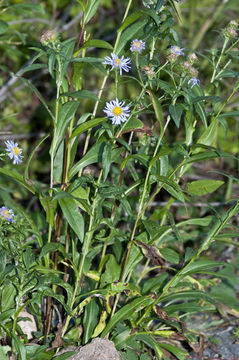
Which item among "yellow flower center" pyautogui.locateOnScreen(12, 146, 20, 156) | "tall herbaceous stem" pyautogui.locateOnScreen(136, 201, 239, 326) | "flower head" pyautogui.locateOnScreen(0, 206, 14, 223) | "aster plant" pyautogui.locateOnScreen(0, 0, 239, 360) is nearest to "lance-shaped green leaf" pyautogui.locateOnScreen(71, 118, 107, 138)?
"aster plant" pyautogui.locateOnScreen(0, 0, 239, 360)

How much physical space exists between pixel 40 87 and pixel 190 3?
4.49 feet

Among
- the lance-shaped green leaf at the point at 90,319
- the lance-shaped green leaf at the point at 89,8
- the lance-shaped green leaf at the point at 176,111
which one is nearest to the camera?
the lance-shaped green leaf at the point at 176,111

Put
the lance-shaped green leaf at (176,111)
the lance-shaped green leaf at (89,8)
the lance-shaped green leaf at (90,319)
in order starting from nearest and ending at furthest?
the lance-shaped green leaf at (176,111) → the lance-shaped green leaf at (89,8) → the lance-shaped green leaf at (90,319)

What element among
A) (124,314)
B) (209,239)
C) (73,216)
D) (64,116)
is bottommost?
(124,314)

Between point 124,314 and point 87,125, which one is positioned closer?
point 87,125


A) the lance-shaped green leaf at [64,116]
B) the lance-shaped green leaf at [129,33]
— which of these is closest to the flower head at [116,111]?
the lance-shaped green leaf at [64,116]

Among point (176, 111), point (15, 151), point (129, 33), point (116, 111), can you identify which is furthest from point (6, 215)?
point (129, 33)

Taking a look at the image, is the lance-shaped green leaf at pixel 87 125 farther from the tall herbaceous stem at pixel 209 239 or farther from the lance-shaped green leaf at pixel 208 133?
the tall herbaceous stem at pixel 209 239

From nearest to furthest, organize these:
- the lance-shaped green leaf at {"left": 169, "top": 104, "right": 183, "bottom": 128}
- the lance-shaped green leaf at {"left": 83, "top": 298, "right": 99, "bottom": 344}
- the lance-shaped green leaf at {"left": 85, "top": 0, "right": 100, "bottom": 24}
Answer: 1. the lance-shaped green leaf at {"left": 169, "top": 104, "right": 183, "bottom": 128}
2. the lance-shaped green leaf at {"left": 85, "top": 0, "right": 100, "bottom": 24}
3. the lance-shaped green leaf at {"left": 83, "top": 298, "right": 99, "bottom": 344}

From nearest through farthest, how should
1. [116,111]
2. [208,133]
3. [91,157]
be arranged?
[116,111], [91,157], [208,133]

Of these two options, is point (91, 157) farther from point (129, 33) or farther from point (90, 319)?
point (90, 319)

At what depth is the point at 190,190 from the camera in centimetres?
192

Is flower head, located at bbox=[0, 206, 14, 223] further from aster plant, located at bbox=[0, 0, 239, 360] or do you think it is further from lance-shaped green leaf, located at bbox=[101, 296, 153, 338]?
lance-shaped green leaf, located at bbox=[101, 296, 153, 338]

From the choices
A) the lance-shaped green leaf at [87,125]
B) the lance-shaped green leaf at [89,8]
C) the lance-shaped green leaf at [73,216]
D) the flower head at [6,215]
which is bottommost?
the lance-shaped green leaf at [73,216]
